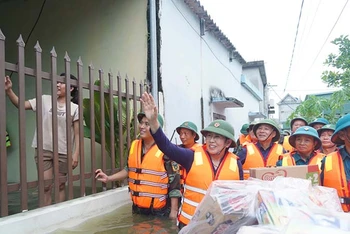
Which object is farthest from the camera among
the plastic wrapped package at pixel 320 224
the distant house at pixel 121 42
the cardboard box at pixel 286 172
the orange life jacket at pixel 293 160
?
the distant house at pixel 121 42

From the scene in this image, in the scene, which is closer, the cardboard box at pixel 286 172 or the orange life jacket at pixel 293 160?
the cardboard box at pixel 286 172

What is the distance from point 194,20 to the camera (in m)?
7.68

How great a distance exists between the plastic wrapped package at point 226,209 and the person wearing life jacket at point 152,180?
161cm

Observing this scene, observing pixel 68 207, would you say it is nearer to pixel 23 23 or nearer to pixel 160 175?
pixel 160 175

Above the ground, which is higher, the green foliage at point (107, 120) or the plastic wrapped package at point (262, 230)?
the green foliage at point (107, 120)

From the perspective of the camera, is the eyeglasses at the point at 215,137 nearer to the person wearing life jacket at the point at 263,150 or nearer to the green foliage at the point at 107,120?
the person wearing life jacket at the point at 263,150

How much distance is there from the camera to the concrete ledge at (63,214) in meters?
2.71

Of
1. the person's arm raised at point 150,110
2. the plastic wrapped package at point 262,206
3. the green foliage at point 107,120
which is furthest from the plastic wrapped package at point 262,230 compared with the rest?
the green foliage at point 107,120

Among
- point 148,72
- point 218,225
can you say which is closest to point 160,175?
point 218,225

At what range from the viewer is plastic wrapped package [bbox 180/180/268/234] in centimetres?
157

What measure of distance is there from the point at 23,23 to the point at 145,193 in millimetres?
5076

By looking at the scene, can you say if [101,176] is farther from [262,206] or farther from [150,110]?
[262,206]

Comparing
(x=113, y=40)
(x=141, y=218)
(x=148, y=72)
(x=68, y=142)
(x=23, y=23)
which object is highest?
(x=23, y=23)

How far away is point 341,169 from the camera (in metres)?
2.37
